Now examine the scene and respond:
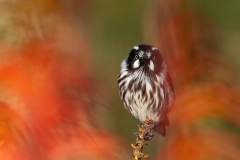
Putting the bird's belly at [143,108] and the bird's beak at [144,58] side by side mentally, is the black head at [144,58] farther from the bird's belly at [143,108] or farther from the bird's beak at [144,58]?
the bird's belly at [143,108]

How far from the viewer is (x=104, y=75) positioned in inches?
52.2

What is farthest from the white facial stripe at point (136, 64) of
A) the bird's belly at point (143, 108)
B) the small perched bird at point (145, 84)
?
the bird's belly at point (143, 108)

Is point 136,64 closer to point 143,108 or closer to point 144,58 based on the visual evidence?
point 144,58

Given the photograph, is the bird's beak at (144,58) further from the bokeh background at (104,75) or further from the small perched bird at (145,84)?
the bokeh background at (104,75)

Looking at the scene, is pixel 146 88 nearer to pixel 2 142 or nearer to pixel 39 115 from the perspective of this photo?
pixel 39 115

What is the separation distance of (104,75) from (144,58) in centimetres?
21

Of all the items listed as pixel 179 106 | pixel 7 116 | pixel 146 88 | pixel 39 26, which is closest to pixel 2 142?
pixel 7 116

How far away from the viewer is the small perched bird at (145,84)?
1228mm

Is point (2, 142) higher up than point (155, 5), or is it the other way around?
point (155, 5)

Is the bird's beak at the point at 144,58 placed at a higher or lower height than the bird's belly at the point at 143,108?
higher

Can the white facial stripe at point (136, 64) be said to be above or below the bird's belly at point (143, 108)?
above

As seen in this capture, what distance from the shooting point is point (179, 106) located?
1351 millimetres

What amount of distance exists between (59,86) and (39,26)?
260 millimetres

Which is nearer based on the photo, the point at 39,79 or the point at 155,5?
the point at 39,79
